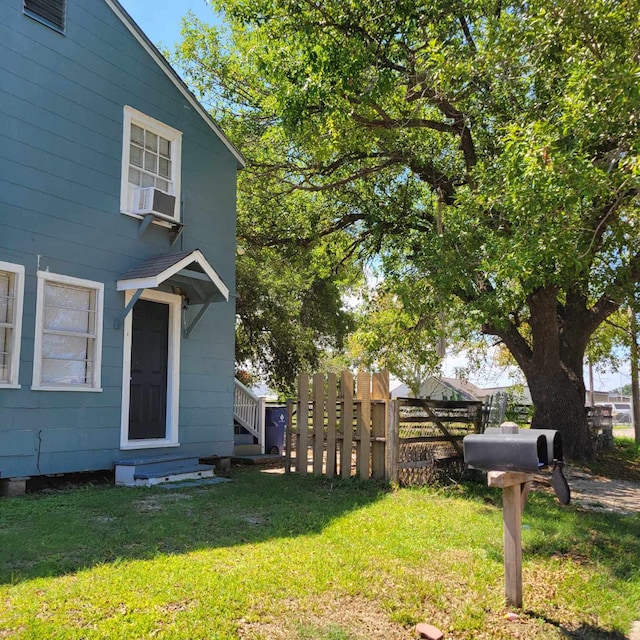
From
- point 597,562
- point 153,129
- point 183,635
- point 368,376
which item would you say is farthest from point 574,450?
point 183,635

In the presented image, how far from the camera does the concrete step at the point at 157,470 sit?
27.1 ft

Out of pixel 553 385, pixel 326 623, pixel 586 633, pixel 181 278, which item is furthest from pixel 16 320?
pixel 553 385

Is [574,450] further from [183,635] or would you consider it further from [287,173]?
[183,635]

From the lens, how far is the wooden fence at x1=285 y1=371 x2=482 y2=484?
866 centimetres

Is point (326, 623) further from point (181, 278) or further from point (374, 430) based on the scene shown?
point (181, 278)

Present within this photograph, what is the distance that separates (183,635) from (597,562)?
12.4 feet

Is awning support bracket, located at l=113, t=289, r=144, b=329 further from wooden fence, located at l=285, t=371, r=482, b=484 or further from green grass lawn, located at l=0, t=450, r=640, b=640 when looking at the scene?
wooden fence, located at l=285, t=371, r=482, b=484

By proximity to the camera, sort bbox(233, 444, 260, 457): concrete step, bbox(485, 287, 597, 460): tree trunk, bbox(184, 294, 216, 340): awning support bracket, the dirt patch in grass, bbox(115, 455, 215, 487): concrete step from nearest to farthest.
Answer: the dirt patch in grass
bbox(115, 455, 215, 487): concrete step
bbox(184, 294, 216, 340): awning support bracket
bbox(233, 444, 260, 457): concrete step
bbox(485, 287, 597, 460): tree trunk

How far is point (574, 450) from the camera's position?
1302 cm

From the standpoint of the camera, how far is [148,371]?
947cm

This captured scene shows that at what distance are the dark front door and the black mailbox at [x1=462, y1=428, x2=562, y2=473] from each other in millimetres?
6351

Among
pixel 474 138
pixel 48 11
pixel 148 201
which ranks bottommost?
pixel 148 201

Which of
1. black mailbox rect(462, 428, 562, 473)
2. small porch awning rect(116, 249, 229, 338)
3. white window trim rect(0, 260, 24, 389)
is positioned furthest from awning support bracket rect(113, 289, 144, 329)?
black mailbox rect(462, 428, 562, 473)

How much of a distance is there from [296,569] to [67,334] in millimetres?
5062
